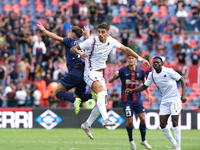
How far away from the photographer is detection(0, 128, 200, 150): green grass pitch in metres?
11.2

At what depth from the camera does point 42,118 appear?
16.4 metres

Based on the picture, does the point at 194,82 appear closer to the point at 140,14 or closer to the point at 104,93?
the point at 140,14

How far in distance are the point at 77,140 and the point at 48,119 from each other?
3.71 m

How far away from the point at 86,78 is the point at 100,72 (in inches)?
14.2

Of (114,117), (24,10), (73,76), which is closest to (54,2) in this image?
(24,10)

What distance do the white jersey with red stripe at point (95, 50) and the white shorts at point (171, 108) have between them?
6.68 feet

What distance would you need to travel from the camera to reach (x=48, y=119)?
16469 millimetres

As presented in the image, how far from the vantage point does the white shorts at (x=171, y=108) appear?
32.1ft

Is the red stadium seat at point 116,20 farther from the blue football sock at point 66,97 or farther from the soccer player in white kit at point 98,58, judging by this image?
the soccer player in white kit at point 98,58

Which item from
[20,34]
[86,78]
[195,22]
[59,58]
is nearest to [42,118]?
[59,58]

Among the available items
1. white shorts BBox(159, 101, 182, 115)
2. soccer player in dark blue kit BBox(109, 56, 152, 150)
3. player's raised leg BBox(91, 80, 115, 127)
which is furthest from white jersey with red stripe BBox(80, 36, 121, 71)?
soccer player in dark blue kit BBox(109, 56, 152, 150)

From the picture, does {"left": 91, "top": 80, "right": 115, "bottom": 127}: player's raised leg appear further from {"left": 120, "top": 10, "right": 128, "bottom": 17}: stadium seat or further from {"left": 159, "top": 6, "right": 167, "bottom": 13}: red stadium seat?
{"left": 159, "top": 6, "right": 167, "bottom": 13}: red stadium seat

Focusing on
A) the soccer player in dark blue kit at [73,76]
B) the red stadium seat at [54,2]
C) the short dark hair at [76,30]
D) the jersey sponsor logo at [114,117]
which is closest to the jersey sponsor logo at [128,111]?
the soccer player in dark blue kit at [73,76]

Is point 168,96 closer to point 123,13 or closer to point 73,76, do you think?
point 73,76
